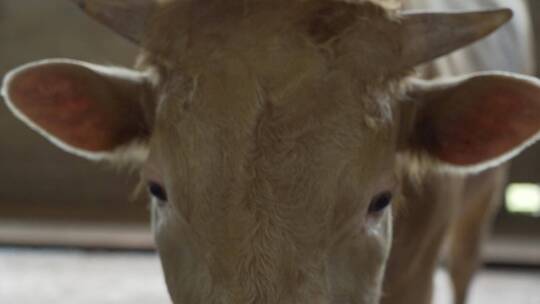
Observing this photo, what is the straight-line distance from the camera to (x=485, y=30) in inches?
61.5

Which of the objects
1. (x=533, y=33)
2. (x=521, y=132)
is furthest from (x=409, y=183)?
(x=533, y=33)

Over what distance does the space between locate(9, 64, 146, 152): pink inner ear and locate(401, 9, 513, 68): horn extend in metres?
0.51

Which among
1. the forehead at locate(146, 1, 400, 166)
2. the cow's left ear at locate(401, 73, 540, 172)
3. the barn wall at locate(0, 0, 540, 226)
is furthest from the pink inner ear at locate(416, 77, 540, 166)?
the barn wall at locate(0, 0, 540, 226)

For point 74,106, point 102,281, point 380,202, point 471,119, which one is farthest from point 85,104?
point 102,281

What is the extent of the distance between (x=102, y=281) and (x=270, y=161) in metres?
2.45

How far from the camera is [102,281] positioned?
→ 148 inches

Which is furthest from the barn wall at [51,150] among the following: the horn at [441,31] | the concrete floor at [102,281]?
the horn at [441,31]

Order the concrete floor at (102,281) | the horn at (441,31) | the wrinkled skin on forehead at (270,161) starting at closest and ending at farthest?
the wrinkled skin on forehead at (270,161) < the horn at (441,31) < the concrete floor at (102,281)

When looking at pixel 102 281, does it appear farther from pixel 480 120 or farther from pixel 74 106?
pixel 480 120

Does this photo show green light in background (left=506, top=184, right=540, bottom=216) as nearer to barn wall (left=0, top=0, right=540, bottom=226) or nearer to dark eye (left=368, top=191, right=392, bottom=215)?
barn wall (left=0, top=0, right=540, bottom=226)

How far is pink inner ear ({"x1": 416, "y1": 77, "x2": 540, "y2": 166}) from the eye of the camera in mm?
1640

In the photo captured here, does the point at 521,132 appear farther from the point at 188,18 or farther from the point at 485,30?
the point at 188,18

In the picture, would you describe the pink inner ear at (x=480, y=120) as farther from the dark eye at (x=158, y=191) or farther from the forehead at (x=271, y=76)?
the dark eye at (x=158, y=191)

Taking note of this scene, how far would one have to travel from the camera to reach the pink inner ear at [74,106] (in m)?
Result: 1.74
